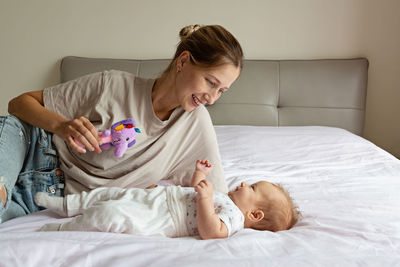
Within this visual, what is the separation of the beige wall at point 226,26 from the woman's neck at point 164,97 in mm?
1252

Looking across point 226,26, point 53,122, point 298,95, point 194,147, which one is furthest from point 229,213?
point 226,26

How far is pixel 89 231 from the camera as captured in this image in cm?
91

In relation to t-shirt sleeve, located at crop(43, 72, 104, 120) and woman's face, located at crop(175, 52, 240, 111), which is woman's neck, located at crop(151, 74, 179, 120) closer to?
woman's face, located at crop(175, 52, 240, 111)

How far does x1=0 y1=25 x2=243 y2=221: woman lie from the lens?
1.18 metres

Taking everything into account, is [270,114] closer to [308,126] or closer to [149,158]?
[308,126]

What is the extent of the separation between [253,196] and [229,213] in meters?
0.17

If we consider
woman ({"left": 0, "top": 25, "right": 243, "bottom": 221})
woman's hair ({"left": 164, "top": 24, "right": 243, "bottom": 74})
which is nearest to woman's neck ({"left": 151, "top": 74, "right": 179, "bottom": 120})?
woman ({"left": 0, "top": 25, "right": 243, "bottom": 221})

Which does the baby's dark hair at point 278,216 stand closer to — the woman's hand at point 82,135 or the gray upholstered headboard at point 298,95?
the woman's hand at point 82,135

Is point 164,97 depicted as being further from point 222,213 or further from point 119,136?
point 222,213

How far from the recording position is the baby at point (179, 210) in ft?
3.07

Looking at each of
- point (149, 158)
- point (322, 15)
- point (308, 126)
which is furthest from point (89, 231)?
point (322, 15)

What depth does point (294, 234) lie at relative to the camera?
0.98 m

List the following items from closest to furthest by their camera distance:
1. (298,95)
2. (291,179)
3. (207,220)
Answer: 1. (207,220)
2. (291,179)
3. (298,95)

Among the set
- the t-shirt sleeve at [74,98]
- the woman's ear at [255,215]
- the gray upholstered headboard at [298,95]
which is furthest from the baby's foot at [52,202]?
the gray upholstered headboard at [298,95]
